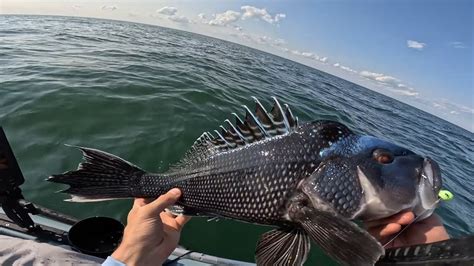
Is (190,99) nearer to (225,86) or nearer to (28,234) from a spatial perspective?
(225,86)

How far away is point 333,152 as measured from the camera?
10.0ft

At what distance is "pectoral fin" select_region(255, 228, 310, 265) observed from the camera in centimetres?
296

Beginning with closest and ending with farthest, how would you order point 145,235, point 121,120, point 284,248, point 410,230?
1. point 410,230
2. point 284,248
3. point 145,235
4. point 121,120

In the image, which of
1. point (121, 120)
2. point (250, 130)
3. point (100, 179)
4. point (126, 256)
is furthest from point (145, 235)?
point (121, 120)

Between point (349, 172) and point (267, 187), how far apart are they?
68 centimetres

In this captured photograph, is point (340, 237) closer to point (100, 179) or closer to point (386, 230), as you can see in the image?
point (386, 230)

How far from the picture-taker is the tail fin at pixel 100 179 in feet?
11.4

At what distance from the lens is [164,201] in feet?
10.7

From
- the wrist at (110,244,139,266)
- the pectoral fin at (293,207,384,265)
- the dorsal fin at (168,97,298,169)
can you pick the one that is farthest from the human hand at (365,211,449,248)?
the wrist at (110,244,139,266)

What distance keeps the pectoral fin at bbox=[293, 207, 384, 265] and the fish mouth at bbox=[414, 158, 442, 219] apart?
1.73ft

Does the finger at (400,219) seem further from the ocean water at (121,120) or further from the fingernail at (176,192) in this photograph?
the ocean water at (121,120)

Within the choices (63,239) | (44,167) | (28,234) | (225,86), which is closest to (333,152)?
(63,239)

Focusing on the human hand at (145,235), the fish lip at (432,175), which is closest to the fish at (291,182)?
the fish lip at (432,175)

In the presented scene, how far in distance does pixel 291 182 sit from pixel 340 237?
0.59 meters
